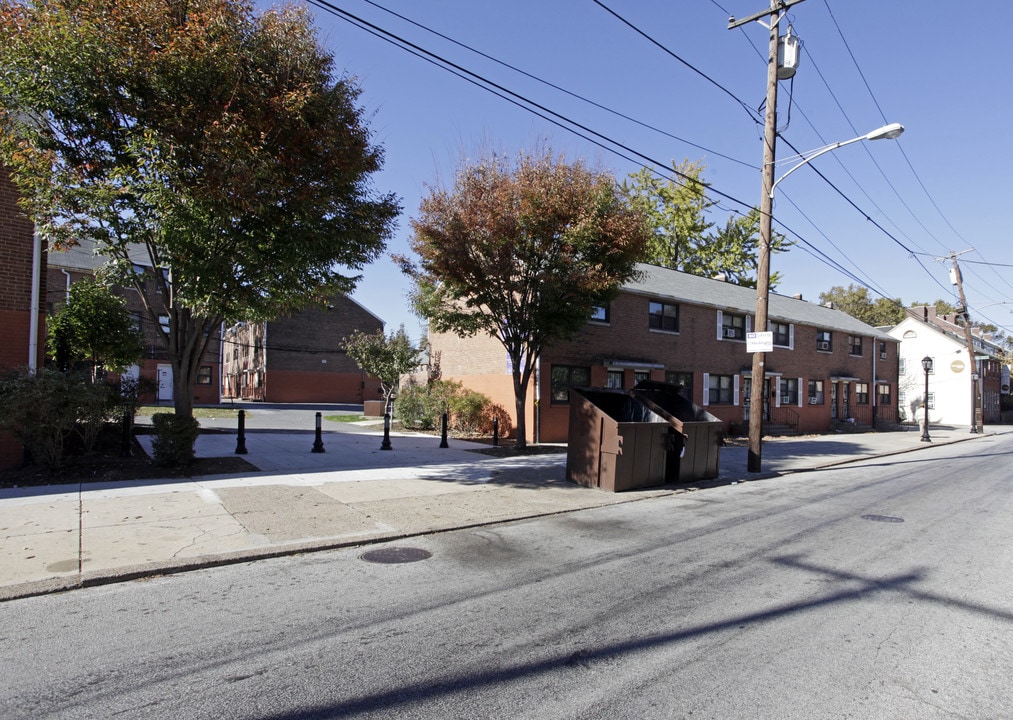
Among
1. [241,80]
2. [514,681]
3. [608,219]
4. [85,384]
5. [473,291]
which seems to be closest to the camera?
[514,681]

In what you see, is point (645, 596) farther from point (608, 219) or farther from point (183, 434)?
point (608, 219)

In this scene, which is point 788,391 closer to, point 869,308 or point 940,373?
point 940,373

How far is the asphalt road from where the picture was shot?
11.1 ft

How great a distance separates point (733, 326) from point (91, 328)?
2294 cm

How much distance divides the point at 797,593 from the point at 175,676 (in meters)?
4.87

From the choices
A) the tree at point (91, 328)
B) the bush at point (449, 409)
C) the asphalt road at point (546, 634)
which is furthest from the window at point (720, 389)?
the tree at point (91, 328)

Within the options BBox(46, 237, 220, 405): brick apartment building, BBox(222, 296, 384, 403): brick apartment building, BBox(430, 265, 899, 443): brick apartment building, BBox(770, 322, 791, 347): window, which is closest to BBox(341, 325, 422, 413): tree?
BBox(430, 265, 899, 443): brick apartment building

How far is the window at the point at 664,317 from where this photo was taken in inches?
890

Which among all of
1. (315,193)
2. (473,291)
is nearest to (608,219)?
(473,291)

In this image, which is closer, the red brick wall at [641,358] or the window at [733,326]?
the red brick wall at [641,358]

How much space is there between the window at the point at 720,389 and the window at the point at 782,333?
4064mm

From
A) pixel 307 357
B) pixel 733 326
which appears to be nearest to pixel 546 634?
pixel 733 326

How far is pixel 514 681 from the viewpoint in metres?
3.60

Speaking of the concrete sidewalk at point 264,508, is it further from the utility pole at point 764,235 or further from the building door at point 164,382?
the building door at point 164,382
